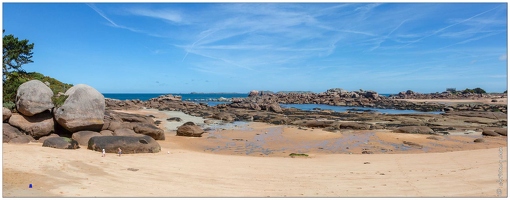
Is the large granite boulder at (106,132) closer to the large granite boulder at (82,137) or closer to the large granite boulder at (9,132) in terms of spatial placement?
the large granite boulder at (82,137)

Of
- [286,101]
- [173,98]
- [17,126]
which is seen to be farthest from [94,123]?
[286,101]

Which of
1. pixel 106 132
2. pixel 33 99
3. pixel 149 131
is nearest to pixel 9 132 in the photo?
pixel 33 99

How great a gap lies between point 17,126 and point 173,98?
66995 mm

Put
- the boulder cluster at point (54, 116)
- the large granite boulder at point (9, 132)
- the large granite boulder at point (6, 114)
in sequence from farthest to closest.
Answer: the boulder cluster at point (54, 116)
the large granite boulder at point (6, 114)
the large granite boulder at point (9, 132)

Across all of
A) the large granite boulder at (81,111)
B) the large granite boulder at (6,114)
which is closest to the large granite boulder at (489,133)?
the large granite boulder at (81,111)

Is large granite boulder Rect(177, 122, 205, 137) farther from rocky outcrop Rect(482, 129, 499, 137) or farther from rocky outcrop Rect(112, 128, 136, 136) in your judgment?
rocky outcrop Rect(482, 129, 499, 137)

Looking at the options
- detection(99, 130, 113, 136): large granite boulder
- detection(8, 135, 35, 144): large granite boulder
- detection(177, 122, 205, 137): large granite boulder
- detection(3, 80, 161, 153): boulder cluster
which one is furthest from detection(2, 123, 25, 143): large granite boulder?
detection(177, 122, 205, 137): large granite boulder

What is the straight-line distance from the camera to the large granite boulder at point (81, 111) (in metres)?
19.4

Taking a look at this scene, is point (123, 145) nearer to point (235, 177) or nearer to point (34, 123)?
point (235, 177)

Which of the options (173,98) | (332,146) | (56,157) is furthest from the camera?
(173,98)

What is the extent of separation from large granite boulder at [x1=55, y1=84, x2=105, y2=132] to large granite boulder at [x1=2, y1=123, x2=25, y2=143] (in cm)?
207

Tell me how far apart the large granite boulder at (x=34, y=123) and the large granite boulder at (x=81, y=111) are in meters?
0.82

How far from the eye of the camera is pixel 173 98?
85.6 metres

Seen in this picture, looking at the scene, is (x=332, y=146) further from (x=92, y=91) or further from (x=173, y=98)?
A: (x=173, y=98)
